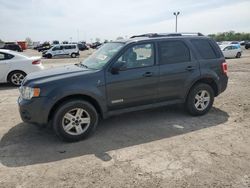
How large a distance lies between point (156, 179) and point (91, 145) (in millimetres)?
Answer: 1528

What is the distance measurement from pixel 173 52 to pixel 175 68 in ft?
1.16

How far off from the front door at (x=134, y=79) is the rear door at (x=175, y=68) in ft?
0.60

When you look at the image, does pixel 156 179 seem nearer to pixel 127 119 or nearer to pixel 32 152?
pixel 32 152

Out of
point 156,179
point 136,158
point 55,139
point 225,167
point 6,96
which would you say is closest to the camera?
point 156,179

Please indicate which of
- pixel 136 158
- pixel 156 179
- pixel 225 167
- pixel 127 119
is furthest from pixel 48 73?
pixel 225 167

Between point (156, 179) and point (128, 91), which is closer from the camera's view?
point (156, 179)

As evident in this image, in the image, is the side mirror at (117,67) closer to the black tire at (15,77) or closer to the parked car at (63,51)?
the black tire at (15,77)

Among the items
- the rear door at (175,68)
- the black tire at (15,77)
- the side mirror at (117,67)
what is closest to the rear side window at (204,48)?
the rear door at (175,68)

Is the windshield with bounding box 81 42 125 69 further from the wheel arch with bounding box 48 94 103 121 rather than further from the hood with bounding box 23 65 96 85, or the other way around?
the wheel arch with bounding box 48 94 103 121

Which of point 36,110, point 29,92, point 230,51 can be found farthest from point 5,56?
point 230,51

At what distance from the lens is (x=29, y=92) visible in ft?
15.7

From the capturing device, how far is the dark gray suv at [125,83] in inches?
188

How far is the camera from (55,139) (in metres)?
5.10

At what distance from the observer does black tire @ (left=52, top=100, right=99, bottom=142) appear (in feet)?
15.6
